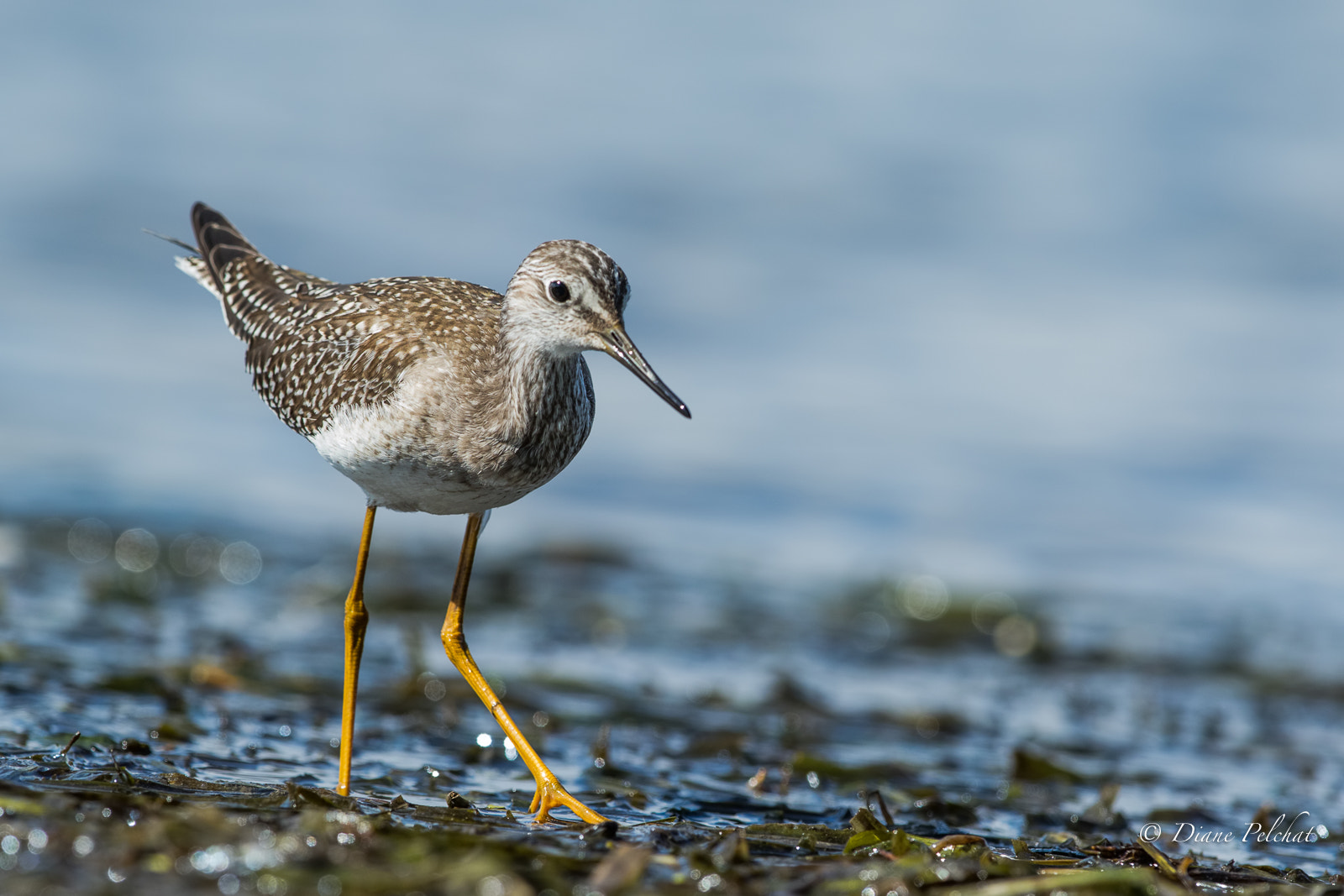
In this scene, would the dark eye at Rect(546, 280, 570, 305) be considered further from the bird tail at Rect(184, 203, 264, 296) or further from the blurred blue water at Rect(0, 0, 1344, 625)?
the blurred blue water at Rect(0, 0, 1344, 625)

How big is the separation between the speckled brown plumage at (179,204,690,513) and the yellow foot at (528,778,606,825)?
1.21 meters

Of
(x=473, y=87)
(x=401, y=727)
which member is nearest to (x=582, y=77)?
(x=473, y=87)

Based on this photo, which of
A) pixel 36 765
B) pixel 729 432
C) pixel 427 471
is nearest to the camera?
pixel 36 765

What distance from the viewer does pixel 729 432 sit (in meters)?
15.4

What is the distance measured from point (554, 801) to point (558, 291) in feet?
6.92

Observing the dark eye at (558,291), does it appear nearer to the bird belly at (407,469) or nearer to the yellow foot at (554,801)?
the bird belly at (407,469)

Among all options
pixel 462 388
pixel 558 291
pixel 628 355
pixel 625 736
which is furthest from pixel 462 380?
pixel 625 736

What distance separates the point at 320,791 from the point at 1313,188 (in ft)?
73.0

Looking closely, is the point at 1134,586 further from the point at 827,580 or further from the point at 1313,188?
the point at 1313,188

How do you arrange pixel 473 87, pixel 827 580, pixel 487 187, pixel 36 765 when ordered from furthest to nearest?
pixel 473 87 → pixel 487 187 → pixel 827 580 → pixel 36 765

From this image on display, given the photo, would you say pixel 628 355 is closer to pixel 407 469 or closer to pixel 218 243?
pixel 407 469

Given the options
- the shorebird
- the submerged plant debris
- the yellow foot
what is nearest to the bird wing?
the shorebird

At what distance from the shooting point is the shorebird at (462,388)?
226 inches

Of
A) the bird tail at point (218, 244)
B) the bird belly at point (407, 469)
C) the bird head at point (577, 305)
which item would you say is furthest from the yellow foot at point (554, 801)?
the bird tail at point (218, 244)
